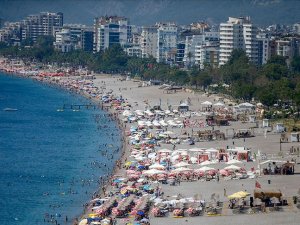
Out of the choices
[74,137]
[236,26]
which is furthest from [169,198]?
[236,26]

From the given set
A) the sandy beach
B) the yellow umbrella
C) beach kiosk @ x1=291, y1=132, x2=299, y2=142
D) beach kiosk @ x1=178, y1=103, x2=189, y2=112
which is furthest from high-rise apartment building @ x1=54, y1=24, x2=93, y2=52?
the yellow umbrella

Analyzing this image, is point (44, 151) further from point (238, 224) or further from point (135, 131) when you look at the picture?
point (238, 224)

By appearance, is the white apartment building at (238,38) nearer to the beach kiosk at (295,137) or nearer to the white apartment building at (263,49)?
the white apartment building at (263,49)

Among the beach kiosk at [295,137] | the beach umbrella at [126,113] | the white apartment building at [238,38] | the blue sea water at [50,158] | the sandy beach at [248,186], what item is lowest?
the blue sea water at [50,158]

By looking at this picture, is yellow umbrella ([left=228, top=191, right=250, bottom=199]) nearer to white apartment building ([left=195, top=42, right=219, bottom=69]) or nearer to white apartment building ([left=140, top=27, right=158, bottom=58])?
white apartment building ([left=195, top=42, right=219, bottom=69])

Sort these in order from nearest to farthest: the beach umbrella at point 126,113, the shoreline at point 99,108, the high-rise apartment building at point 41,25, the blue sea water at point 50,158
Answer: the blue sea water at point 50,158
the shoreline at point 99,108
the beach umbrella at point 126,113
the high-rise apartment building at point 41,25

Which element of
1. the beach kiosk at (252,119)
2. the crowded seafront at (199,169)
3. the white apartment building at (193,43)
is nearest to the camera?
the crowded seafront at (199,169)

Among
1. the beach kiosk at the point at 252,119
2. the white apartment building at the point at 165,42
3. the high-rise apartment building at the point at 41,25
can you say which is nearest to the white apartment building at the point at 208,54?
the white apartment building at the point at 165,42
